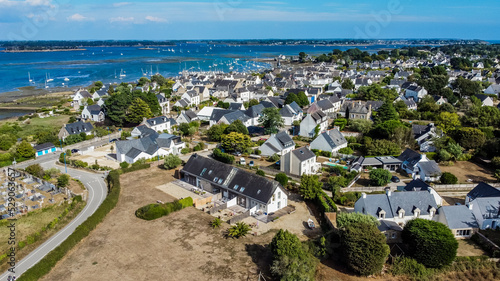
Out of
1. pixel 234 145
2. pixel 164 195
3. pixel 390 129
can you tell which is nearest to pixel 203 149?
pixel 234 145

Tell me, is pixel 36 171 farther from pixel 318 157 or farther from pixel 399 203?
pixel 399 203

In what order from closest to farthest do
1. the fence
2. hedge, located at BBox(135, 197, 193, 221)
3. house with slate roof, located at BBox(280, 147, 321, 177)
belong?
the fence → hedge, located at BBox(135, 197, 193, 221) → house with slate roof, located at BBox(280, 147, 321, 177)

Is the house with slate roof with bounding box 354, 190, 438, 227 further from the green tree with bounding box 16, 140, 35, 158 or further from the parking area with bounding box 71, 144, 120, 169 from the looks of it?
the green tree with bounding box 16, 140, 35, 158

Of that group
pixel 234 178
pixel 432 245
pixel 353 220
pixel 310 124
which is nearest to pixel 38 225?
pixel 234 178

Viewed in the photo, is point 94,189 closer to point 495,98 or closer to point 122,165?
point 122,165

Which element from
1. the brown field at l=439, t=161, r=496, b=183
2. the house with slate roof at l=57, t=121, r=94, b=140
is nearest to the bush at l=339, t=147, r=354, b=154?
the brown field at l=439, t=161, r=496, b=183

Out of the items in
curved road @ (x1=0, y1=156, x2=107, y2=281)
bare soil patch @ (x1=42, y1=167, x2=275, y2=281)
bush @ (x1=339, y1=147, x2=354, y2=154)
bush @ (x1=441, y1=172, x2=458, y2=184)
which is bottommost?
bare soil patch @ (x1=42, y1=167, x2=275, y2=281)
